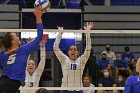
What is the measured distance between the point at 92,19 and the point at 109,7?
35.9 inches

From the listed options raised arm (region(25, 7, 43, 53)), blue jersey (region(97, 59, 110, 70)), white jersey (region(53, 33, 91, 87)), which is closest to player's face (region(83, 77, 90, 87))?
white jersey (region(53, 33, 91, 87))

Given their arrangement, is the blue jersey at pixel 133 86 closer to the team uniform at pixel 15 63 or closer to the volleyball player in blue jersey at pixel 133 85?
the volleyball player in blue jersey at pixel 133 85

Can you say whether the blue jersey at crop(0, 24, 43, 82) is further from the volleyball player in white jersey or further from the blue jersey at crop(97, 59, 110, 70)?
the blue jersey at crop(97, 59, 110, 70)

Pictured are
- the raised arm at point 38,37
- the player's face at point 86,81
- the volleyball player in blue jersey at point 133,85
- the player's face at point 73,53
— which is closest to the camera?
the raised arm at point 38,37

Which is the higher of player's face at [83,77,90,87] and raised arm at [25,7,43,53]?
raised arm at [25,7,43,53]

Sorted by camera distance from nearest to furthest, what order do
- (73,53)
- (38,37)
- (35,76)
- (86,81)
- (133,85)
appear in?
1. (38,37)
2. (133,85)
3. (73,53)
4. (35,76)
5. (86,81)

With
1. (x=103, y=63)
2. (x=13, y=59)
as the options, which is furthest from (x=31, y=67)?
(x=103, y=63)

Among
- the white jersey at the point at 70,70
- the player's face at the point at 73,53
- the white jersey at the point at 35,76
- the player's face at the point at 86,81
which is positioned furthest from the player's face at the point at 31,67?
the player's face at the point at 86,81

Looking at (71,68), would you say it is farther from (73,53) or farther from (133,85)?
(133,85)

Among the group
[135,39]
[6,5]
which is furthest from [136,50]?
[6,5]

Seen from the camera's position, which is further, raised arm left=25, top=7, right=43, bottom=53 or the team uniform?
raised arm left=25, top=7, right=43, bottom=53

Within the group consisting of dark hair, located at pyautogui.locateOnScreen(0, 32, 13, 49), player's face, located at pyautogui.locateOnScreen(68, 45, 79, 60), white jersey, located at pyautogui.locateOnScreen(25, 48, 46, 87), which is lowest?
white jersey, located at pyautogui.locateOnScreen(25, 48, 46, 87)

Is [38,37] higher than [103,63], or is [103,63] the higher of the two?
[38,37]

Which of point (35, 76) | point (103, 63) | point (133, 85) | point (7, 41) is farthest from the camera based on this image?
point (103, 63)
